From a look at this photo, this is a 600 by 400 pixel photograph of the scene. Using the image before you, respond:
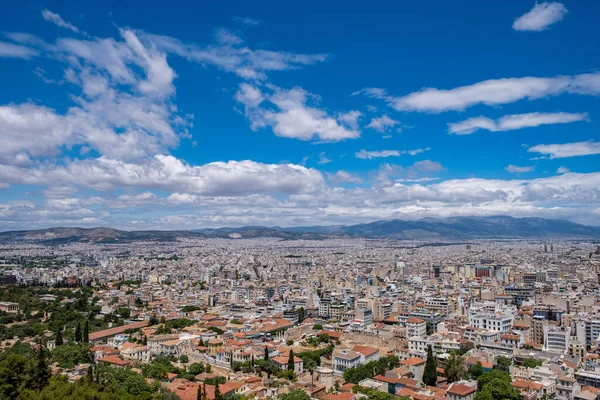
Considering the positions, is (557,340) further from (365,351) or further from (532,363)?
(365,351)

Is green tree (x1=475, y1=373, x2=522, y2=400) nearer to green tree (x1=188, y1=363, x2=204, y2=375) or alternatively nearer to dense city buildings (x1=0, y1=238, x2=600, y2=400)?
dense city buildings (x1=0, y1=238, x2=600, y2=400)

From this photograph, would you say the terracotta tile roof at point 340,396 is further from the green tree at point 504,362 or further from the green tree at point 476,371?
the green tree at point 504,362

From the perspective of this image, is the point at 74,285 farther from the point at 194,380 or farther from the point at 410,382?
the point at 410,382

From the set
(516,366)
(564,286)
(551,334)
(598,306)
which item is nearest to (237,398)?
(516,366)

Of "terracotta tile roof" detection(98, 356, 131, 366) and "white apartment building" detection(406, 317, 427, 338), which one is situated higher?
"white apartment building" detection(406, 317, 427, 338)

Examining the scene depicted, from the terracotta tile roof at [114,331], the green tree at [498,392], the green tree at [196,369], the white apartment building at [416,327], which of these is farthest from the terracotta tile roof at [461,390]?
the terracotta tile roof at [114,331]

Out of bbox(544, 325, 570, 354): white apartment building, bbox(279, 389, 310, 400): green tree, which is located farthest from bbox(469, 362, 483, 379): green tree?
bbox(279, 389, 310, 400): green tree

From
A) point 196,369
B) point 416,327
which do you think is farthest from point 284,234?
point 196,369

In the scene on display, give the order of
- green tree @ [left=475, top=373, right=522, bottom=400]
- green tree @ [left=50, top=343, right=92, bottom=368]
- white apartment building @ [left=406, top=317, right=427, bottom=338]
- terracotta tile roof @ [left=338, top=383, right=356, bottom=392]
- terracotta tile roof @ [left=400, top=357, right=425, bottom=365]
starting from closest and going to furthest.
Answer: green tree @ [left=475, top=373, right=522, bottom=400] → terracotta tile roof @ [left=338, top=383, right=356, bottom=392] → terracotta tile roof @ [left=400, top=357, right=425, bottom=365] → green tree @ [left=50, top=343, right=92, bottom=368] → white apartment building @ [left=406, top=317, right=427, bottom=338]
